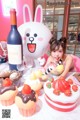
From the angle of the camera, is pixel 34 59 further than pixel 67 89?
Yes

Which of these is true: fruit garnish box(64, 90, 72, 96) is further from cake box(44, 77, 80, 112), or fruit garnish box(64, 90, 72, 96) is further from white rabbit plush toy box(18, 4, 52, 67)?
white rabbit plush toy box(18, 4, 52, 67)

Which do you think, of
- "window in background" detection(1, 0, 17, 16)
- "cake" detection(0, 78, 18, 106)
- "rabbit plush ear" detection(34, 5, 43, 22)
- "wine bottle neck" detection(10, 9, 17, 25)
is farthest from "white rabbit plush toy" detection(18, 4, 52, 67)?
"window in background" detection(1, 0, 17, 16)

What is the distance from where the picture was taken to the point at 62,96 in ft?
1.38

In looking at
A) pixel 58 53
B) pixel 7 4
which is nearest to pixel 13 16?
pixel 58 53

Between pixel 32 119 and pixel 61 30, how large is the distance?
5.30 ft

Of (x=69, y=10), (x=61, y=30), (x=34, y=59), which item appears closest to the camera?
(x=34, y=59)

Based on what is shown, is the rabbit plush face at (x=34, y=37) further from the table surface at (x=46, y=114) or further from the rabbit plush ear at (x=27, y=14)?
the table surface at (x=46, y=114)

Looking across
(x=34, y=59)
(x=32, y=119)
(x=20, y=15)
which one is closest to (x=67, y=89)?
(x=32, y=119)

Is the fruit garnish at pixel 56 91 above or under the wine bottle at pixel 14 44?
under

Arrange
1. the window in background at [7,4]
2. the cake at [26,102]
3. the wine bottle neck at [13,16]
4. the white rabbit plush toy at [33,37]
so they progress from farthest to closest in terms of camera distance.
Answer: the window in background at [7,4] → the white rabbit plush toy at [33,37] → the wine bottle neck at [13,16] → the cake at [26,102]

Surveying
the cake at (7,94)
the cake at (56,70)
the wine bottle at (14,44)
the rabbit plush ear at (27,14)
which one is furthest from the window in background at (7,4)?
the cake at (7,94)

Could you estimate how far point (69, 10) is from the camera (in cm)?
177

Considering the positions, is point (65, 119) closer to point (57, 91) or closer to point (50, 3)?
point (57, 91)

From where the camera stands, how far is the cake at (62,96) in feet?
1.38
